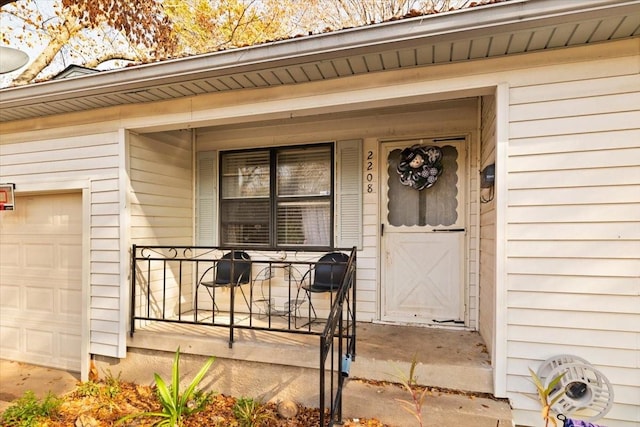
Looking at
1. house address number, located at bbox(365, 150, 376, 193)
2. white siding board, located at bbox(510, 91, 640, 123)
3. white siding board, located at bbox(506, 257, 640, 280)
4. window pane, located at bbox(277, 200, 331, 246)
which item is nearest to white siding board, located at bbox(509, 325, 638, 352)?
white siding board, located at bbox(506, 257, 640, 280)

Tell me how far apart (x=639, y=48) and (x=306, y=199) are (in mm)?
2920

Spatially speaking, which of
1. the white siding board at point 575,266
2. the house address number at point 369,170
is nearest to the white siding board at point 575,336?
the white siding board at point 575,266

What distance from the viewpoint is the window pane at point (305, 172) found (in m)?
4.07

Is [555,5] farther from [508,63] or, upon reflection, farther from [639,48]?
[639,48]

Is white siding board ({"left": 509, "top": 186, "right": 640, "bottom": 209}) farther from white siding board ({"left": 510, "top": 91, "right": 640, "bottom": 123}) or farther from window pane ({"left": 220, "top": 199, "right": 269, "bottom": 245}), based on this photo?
window pane ({"left": 220, "top": 199, "right": 269, "bottom": 245})

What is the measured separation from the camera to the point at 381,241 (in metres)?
3.86

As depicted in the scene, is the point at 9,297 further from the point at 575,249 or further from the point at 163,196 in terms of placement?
the point at 575,249

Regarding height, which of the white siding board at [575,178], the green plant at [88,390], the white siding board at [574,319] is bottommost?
the green plant at [88,390]

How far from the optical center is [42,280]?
13.0ft

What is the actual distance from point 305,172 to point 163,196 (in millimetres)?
1539

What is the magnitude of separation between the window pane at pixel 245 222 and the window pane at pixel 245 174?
11 cm

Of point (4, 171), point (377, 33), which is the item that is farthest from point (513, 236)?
point (4, 171)

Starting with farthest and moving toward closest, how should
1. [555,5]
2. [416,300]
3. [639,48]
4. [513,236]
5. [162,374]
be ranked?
[416,300] → [162,374] → [513,236] → [639,48] → [555,5]

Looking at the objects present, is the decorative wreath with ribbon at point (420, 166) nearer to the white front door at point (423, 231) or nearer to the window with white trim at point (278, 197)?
the white front door at point (423, 231)
